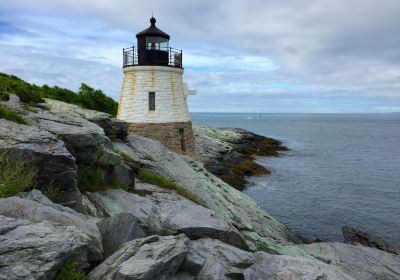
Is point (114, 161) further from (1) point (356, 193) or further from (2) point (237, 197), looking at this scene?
(1) point (356, 193)

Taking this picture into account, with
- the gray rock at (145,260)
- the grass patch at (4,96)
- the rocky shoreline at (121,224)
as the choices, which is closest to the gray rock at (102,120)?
the rocky shoreline at (121,224)

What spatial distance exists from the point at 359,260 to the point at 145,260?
40.8ft

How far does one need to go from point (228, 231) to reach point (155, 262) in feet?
15.7

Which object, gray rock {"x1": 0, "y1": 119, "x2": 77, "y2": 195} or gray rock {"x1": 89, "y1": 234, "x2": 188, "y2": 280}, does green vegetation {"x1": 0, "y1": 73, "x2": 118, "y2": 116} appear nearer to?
gray rock {"x1": 0, "y1": 119, "x2": 77, "y2": 195}

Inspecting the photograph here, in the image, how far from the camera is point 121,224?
9.20 m

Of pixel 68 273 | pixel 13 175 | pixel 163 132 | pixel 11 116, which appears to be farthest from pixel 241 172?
pixel 68 273

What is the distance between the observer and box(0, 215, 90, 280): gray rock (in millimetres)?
6250

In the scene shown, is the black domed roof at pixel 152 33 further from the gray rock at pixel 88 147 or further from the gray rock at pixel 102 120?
the gray rock at pixel 88 147

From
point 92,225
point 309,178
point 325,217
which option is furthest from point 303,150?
point 92,225

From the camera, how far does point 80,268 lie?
723cm

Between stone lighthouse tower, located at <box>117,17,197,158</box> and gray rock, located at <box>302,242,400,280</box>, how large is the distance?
36.7ft

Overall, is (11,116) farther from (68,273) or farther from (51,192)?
(68,273)

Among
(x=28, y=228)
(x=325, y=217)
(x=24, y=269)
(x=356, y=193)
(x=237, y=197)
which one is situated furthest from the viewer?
(x=356, y=193)

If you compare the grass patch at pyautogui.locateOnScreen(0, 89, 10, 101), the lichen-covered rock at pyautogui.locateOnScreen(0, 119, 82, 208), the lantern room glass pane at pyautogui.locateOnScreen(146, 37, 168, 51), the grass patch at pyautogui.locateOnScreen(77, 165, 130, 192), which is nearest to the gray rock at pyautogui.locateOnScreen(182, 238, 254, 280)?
the lichen-covered rock at pyautogui.locateOnScreen(0, 119, 82, 208)
